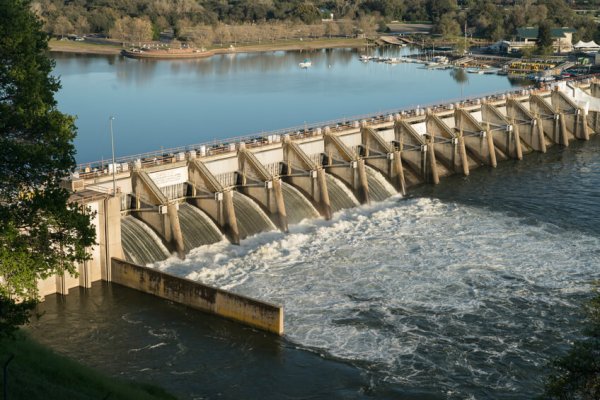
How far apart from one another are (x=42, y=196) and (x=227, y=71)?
4514 inches

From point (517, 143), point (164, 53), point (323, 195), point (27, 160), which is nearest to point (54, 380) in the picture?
point (27, 160)

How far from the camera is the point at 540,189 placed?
193 ft

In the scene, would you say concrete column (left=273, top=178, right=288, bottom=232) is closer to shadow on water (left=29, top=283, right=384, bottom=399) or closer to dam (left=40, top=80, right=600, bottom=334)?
dam (left=40, top=80, right=600, bottom=334)

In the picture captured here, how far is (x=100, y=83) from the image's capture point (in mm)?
112875

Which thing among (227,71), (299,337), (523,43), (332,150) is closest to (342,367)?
(299,337)

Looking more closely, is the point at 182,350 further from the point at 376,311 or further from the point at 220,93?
the point at 220,93

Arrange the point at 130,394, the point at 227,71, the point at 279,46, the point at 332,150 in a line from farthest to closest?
the point at 279,46, the point at 227,71, the point at 332,150, the point at 130,394

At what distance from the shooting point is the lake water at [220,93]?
252ft

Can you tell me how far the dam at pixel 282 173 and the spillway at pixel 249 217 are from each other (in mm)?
64

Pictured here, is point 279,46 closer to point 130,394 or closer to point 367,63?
point 367,63

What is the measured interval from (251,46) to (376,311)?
482 ft

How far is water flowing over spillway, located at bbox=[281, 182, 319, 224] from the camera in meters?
49.3

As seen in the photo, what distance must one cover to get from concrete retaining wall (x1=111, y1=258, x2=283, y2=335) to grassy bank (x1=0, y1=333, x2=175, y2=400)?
6691mm

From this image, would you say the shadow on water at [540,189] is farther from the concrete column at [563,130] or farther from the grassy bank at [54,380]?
the grassy bank at [54,380]
